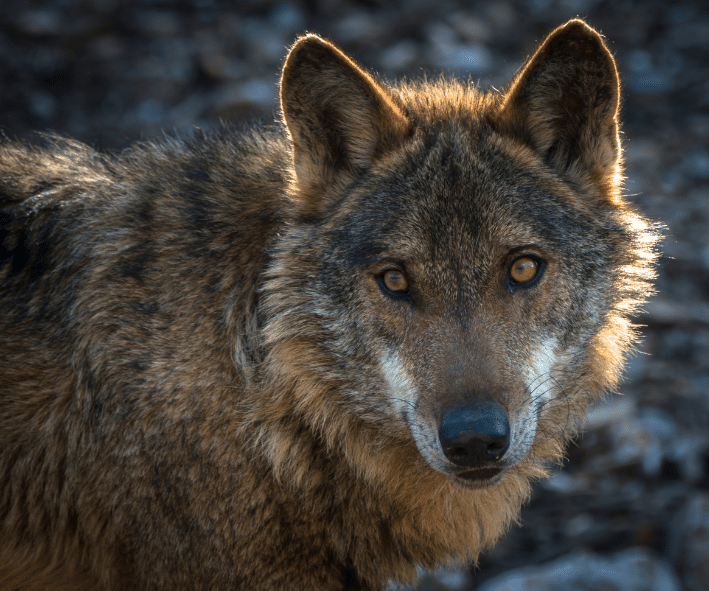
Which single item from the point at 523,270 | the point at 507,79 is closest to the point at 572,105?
the point at 523,270

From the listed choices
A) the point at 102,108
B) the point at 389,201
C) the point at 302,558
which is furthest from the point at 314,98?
the point at 102,108

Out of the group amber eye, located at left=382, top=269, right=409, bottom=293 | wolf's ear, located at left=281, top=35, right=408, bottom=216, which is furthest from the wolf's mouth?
wolf's ear, located at left=281, top=35, right=408, bottom=216

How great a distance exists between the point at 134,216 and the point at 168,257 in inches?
13.8

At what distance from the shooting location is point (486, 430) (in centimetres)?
276

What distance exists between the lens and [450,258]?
3.16 meters

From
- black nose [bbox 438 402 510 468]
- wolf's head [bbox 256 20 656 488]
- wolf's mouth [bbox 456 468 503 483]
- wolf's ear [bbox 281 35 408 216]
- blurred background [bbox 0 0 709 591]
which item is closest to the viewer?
black nose [bbox 438 402 510 468]

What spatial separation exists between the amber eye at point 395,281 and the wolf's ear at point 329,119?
1.72 feet

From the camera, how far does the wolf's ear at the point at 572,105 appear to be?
3271mm

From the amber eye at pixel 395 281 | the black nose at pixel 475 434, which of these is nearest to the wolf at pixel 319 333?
the amber eye at pixel 395 281

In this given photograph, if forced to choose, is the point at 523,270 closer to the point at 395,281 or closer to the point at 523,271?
the point at 523,271

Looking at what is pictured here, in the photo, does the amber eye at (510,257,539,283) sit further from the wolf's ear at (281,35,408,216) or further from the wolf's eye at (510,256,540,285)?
the wolf's ear at (281,35,408,216)

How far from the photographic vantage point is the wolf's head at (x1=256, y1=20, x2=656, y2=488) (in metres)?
3.13

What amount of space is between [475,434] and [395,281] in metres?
0.83

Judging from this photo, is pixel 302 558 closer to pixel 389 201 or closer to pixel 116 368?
pixel 116 368
